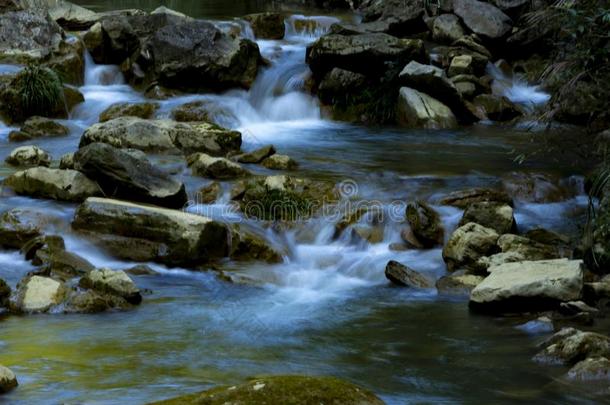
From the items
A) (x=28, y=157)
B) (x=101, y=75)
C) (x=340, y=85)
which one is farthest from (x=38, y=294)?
(x=101, y=75)

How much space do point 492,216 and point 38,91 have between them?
27.4ft

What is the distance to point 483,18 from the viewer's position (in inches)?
739

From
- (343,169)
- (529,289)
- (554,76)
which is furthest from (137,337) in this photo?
(343,169)

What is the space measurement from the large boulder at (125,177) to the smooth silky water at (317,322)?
0.43 meters

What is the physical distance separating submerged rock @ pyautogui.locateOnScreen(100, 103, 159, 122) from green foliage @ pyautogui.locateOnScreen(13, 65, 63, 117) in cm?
83

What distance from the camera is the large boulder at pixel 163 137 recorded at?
12812 millimetres

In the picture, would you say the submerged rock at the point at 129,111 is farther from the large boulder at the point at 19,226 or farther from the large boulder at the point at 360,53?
the large boulder at the point at 19,226

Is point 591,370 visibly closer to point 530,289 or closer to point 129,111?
point 530,289

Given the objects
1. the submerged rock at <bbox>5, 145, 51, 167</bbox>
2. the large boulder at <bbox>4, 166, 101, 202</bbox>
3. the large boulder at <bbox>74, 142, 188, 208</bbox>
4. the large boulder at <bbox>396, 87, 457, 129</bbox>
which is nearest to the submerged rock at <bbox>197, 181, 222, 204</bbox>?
the large boulder at <bbox>74, 142, 188, 208</bbox>

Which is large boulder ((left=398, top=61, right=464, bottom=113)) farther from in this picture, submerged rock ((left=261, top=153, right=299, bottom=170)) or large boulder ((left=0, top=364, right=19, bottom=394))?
large boulder ((left=0, top=364, right=19, bottom=394))

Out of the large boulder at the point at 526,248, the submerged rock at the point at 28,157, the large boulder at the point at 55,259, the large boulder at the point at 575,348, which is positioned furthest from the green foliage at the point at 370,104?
the large boulder at the point at 575,348

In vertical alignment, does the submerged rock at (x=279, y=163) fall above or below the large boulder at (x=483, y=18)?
below

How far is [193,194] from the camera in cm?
1078

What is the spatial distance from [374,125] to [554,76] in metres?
6.76
